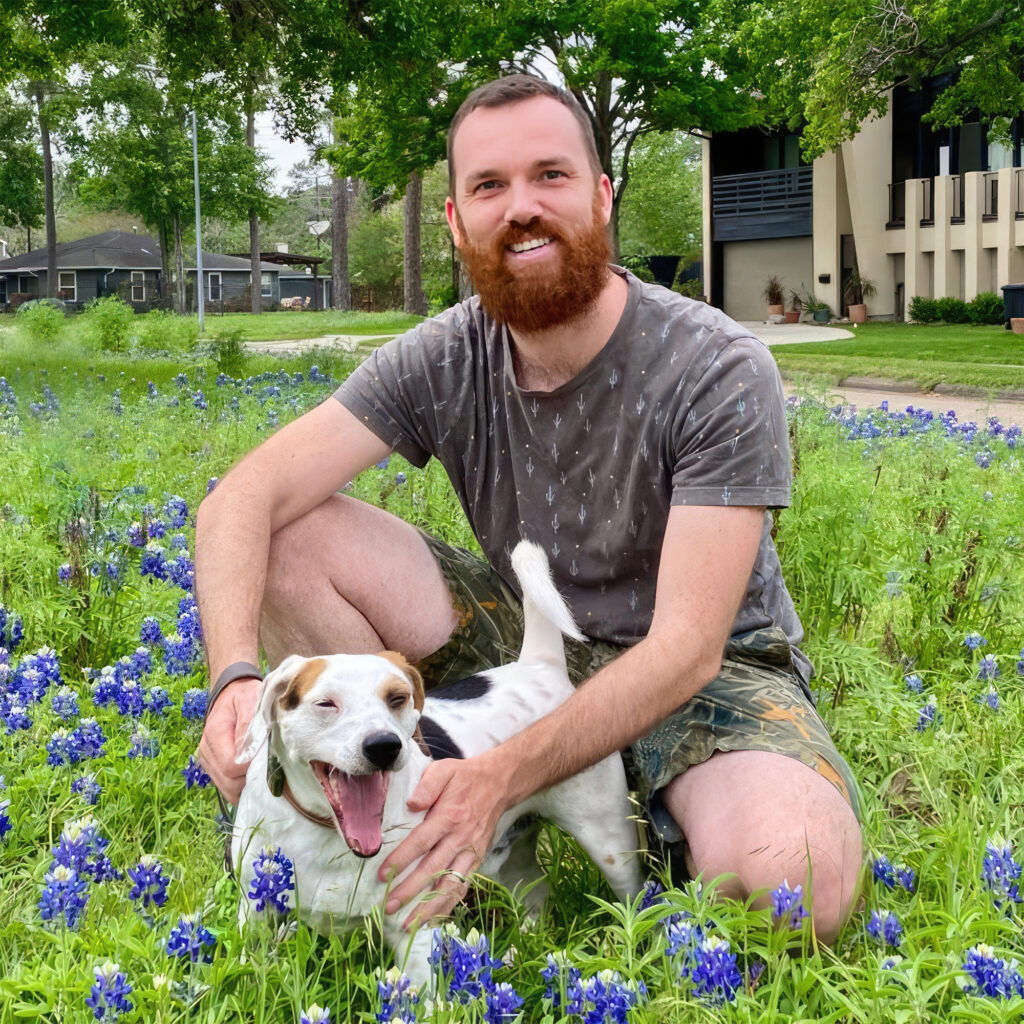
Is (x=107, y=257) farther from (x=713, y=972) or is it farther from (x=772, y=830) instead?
(x=713, y=972)

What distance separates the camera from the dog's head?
2145mm

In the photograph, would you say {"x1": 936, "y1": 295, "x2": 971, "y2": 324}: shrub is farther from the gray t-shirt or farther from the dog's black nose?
the dog's black nose

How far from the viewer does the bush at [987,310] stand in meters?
29.7

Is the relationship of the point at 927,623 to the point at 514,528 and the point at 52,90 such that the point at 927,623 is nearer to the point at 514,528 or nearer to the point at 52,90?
the point at 514,528

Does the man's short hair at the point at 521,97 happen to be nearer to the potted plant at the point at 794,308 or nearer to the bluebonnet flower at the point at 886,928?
the bluebonnet flower at the point at 886,928

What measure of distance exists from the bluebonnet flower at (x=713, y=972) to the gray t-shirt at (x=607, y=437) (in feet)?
3.76

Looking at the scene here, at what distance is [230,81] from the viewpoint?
17.2 metres

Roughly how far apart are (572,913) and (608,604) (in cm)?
89

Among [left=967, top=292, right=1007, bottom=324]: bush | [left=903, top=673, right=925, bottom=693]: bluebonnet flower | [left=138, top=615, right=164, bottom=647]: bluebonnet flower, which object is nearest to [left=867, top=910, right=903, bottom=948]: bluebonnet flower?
[left=903, top=673, right=925, bottom=693]: bluebonnet flower

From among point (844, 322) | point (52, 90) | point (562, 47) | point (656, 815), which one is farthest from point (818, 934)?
point (52, 90)

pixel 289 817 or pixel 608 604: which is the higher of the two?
pixel 608 604

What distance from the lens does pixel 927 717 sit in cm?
343

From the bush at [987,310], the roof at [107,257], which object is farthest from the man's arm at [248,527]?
the roof at [107,257]

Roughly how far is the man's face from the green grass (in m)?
9.92
